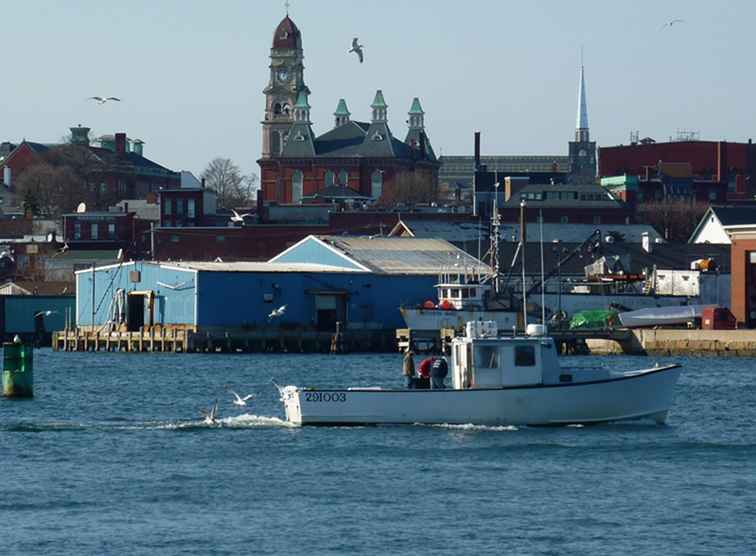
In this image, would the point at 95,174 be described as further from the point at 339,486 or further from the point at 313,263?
the point at 339,486

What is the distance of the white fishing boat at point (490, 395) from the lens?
165 ft

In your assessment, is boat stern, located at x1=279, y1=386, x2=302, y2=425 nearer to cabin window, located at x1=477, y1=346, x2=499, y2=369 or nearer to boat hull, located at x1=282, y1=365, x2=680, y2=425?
boat hull, located at x1=282, y1=365, x2=680, y2=425

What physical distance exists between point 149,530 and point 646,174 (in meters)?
156

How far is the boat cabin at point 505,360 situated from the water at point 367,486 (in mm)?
1231

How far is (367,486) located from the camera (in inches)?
1687

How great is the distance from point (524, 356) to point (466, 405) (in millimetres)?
1832

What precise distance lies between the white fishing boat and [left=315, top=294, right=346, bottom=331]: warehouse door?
57.1m

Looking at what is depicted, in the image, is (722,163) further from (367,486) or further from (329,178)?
(367,486)

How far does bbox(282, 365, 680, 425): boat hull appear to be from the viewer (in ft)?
166

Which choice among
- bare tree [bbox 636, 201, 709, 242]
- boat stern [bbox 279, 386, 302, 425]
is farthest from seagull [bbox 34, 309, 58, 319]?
boat stern [bbox 279, 386, 302, 425]

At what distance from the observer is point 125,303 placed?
11162cm

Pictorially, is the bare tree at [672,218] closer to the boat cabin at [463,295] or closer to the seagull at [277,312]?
the boat cabin at [463,295]

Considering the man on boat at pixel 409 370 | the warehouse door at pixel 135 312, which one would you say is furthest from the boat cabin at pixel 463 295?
the man on boat at pixel 409 370

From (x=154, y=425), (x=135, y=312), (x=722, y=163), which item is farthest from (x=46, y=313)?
(x=722, y=163)
